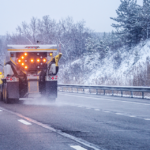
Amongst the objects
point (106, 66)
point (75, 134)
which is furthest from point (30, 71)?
point (106, 66)

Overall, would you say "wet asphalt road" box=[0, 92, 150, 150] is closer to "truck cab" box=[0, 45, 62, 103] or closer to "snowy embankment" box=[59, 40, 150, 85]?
"truck cab" box=[0, 45, 62, 103]

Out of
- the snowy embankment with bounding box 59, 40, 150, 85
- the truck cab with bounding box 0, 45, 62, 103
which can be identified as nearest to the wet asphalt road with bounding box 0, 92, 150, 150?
the truck cab with bounding box 0, 45, 62, 103

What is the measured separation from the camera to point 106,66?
62.2 meters

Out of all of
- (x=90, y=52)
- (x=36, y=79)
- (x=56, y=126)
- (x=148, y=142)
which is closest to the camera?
(x=148, y=142)

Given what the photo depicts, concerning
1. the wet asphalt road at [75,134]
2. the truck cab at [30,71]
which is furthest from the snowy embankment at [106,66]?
the wet asphalt road at [75,134]

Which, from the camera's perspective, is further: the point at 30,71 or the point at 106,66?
the point at 106,66

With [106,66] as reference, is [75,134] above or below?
below

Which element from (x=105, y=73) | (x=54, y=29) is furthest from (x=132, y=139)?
(x=54, y=29)

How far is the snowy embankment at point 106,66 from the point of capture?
5256cm

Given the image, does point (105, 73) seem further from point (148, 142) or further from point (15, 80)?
point (148, 142)

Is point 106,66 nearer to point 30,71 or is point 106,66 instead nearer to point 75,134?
point 30,71

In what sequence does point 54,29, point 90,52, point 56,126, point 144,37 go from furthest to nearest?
point 54,29 < point 90,52 < point 144,37 < point 56,126

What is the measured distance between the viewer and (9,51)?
70.1 ft

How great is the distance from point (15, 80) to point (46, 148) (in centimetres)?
1389
